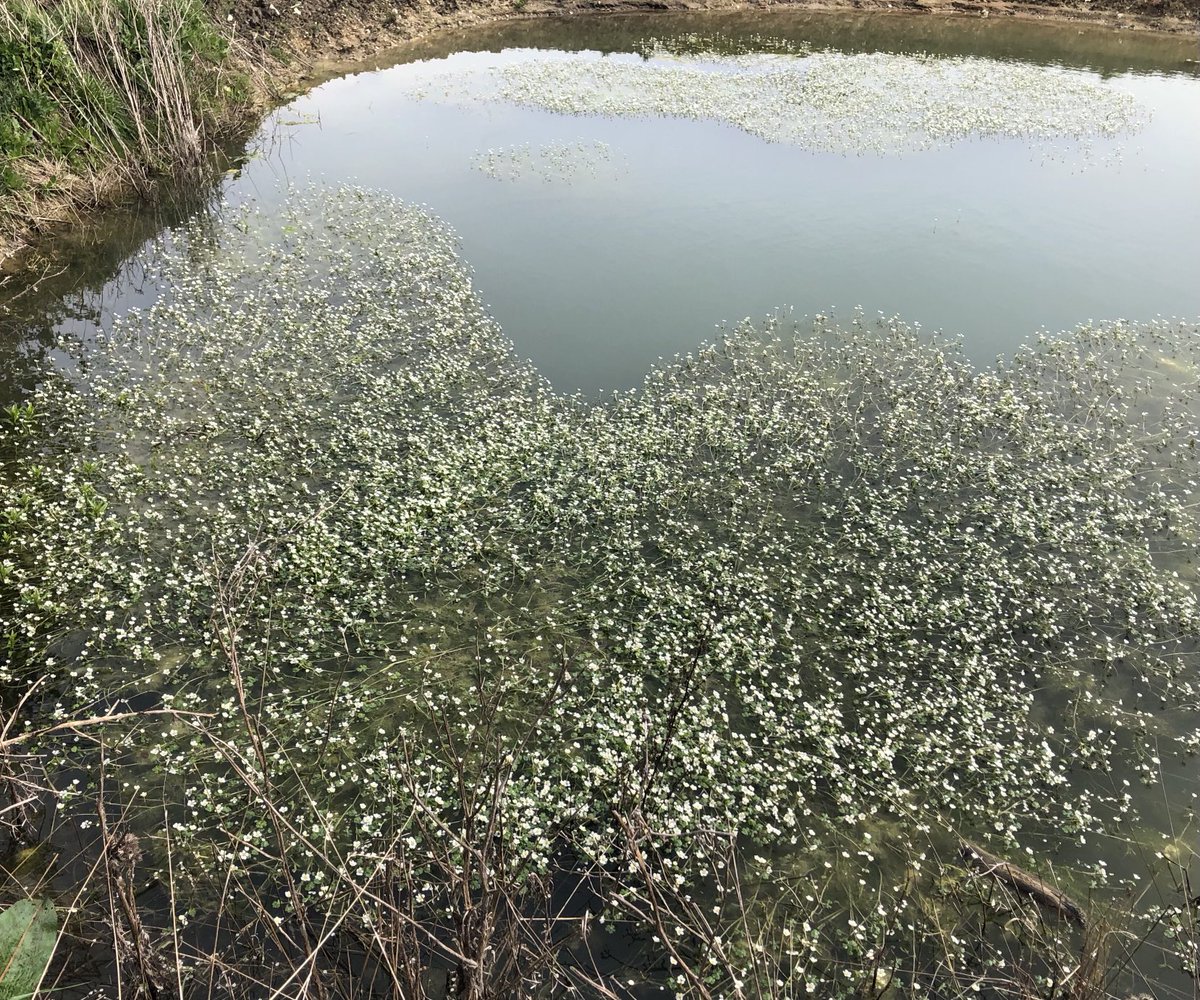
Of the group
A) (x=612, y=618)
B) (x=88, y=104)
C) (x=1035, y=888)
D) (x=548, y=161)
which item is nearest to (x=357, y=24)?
(x=548, y=161)

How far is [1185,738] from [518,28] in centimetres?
2623

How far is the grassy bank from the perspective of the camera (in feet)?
35.1

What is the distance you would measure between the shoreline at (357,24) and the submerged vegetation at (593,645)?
3488 mm

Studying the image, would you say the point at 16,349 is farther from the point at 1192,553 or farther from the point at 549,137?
the point at 1192,553

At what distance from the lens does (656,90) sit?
19359 mm

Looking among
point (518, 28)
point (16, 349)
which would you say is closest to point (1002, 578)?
point (16, 349)

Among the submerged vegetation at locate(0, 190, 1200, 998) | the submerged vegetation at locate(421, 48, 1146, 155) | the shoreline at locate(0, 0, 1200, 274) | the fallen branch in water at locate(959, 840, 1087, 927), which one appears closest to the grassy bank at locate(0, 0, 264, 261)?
the shoreline at locate(0, 0, 1200, 274)

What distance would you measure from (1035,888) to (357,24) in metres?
25.3

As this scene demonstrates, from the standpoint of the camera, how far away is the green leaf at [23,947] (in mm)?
2562

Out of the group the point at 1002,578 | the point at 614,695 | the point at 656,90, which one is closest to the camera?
the point at 614,695

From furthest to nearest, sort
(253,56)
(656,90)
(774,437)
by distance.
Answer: (656,90)
(253,56)
(774,437)

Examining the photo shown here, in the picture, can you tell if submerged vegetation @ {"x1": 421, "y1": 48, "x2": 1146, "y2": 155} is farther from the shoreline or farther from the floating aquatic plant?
the shoreline

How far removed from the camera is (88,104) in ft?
38.1

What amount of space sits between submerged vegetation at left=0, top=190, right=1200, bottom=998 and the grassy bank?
11.9 feet
